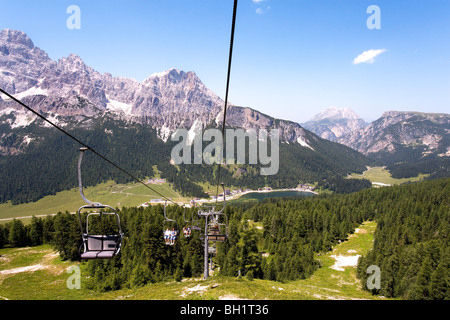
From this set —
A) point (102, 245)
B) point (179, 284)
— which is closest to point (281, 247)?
point (179, 284)

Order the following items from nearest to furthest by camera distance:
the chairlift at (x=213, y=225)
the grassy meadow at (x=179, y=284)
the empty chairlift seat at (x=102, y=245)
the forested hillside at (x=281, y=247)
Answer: the empty chairlift seat at (x=102, y=245), the chairlift at (x=213, y=225), the grassy meadow at (x=179, y=284), the forested hillside at (x=281, y=247)

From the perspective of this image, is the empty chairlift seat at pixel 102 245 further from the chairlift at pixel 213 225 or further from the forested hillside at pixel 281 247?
the forested hillside at pixel 281 247

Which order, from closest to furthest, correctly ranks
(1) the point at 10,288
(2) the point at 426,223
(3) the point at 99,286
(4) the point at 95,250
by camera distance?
1. (4) the point at 95,250
2. (3) the point at 99,286
3. (1) the point at 10,288
4. (2) the point at 426,223

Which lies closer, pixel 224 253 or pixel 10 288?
pixel 10 288

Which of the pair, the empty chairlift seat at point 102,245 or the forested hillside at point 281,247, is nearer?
the empty chairlift seat at point 102,245

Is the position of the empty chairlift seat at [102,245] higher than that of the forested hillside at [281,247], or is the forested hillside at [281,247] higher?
the empty chairlift seat at [102,245]

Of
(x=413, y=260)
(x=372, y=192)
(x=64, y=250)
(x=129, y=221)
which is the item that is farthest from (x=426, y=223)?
(x=64, y=250)

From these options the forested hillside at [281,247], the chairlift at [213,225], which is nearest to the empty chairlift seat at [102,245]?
the chairlift at [213,225]

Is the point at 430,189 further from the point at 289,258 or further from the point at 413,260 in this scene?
the point at 289,258

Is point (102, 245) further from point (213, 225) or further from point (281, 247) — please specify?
point (281, 247)

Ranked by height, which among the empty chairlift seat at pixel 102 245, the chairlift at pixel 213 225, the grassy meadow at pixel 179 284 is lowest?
the grassy meadow at pixel 179 284
